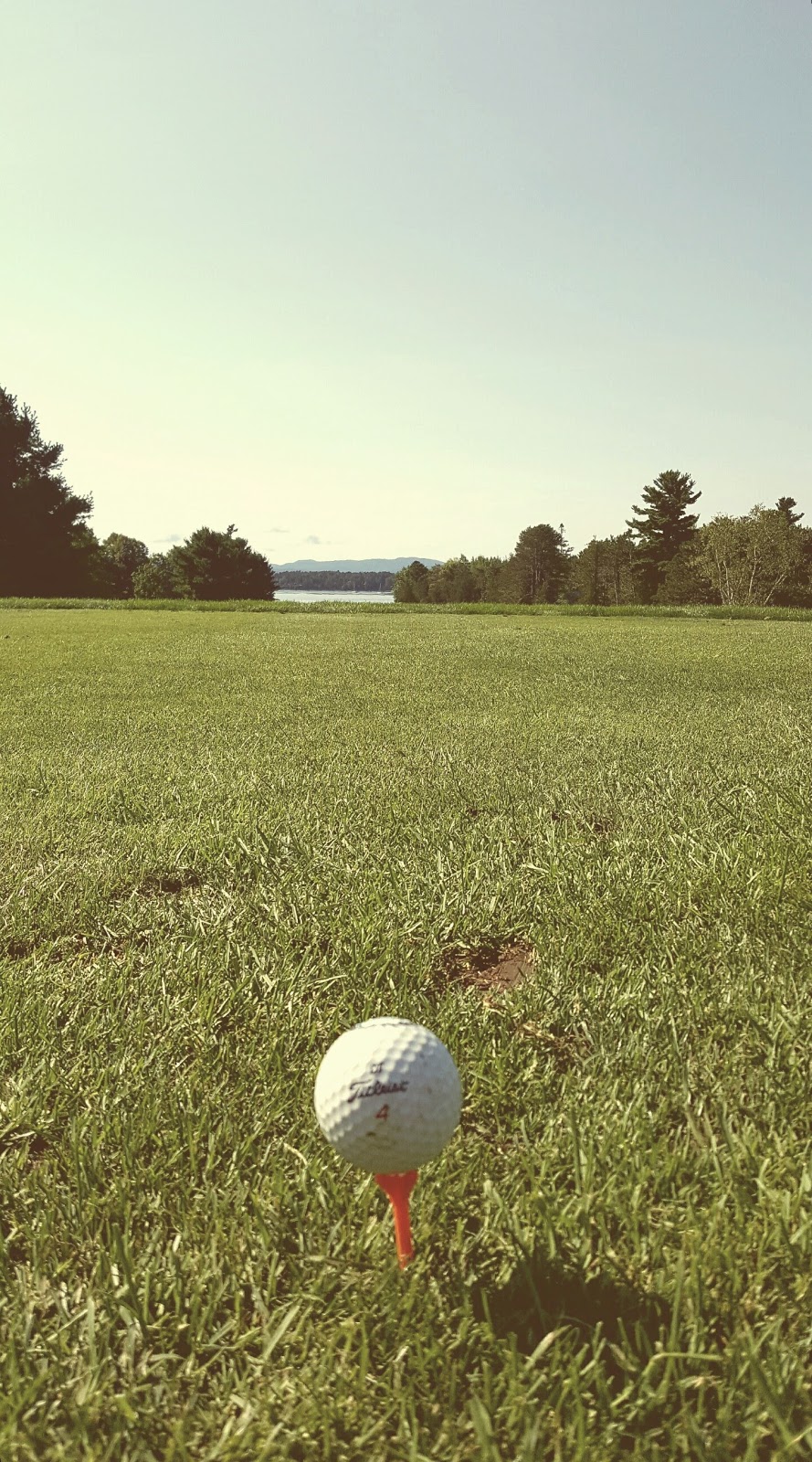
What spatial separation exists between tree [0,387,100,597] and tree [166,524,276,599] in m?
17.5

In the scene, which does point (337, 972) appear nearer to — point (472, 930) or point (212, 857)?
point (472, 930)

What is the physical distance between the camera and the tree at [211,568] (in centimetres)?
6981

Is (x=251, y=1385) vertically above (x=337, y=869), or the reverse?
(x=337, y=869)

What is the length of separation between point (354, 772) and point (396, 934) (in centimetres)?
215

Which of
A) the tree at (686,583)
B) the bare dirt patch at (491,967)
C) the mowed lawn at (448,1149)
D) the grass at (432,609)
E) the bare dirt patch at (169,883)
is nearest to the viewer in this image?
the mowed lawn at (448,1149)

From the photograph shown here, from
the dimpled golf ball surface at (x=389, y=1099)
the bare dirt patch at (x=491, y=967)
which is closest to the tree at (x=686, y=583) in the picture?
the bare dirt patch at (x=491, y=967)

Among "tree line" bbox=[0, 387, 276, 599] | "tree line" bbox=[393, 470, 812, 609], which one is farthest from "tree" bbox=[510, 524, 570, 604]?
"tree line" bbox=[0, 387, 276, 599]

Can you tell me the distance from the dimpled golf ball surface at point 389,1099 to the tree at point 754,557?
65190 millimetres

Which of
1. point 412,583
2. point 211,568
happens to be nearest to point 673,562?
point 211,568

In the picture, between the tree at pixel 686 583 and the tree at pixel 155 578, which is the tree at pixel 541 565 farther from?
the tree at pixel 155 578

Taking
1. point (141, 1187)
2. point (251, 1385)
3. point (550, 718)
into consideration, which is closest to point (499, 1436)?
point (251, 1385)

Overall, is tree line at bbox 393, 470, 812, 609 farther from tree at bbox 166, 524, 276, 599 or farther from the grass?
the grass

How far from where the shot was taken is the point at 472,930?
2600 millimetres

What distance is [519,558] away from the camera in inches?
3720
